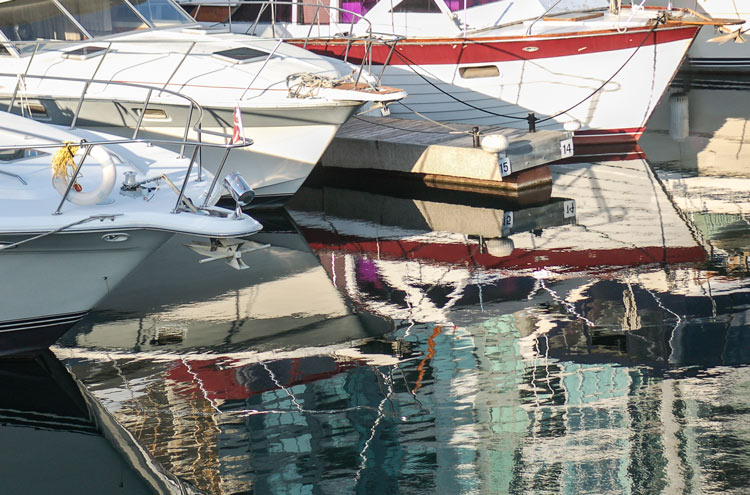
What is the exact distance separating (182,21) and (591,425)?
309 inches

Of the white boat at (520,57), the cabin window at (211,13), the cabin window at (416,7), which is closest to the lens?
the white boat at (520,57)

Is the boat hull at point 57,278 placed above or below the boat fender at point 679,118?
below

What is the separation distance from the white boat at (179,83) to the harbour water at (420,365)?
2.85 ft

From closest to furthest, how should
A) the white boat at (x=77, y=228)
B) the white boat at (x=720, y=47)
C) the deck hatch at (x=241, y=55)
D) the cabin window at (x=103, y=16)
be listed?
the white boat at (x=77, y=228)
the deck hatch at (x=241, y=55)
the cabin window at (x=103, y=16)
the white boat at (x=720, y=47)

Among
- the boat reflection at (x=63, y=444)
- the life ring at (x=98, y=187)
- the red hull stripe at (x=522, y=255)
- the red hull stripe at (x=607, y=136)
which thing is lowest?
the boat reflection at (x=63, y=444)

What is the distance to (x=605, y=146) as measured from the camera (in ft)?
49.2

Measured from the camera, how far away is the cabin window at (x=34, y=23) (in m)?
11.4

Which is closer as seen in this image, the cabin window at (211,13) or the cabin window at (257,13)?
the cabin window at (257,13)

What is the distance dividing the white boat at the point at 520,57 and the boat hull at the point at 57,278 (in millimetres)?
7269

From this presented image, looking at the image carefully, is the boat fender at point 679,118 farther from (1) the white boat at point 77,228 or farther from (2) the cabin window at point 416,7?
(1) the white boat at point 77,228

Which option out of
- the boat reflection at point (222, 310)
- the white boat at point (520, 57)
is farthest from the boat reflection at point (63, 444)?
the white boat at point (520, 57)

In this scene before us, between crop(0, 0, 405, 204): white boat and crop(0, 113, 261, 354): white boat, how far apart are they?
2977 millimetres

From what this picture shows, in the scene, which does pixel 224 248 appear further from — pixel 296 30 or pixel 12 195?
pixel 296 30

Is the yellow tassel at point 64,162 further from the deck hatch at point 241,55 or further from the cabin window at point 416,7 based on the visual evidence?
the cabin window at point 416,7
